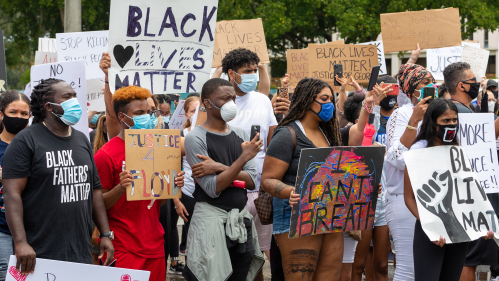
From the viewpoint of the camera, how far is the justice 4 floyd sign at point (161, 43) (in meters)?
4.54

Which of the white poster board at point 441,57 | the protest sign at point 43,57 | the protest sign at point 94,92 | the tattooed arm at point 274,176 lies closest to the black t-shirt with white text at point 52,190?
the tattooed arm at point 274,176

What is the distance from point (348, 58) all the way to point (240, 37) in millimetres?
1485

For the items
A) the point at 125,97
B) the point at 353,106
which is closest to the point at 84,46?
the point at 353,106

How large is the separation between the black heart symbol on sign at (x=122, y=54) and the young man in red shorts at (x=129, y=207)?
780 mm

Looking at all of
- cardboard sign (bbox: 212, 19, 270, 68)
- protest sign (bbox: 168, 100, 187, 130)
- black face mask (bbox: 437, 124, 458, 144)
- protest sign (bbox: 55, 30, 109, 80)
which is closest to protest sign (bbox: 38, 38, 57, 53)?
protest sign (bbox: 55, 30, 109, 80)

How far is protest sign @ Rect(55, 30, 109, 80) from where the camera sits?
781 cm

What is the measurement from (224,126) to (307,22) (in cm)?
2071

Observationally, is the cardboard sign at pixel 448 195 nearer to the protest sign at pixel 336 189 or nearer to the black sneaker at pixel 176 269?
the protest sign at pixel 336 189

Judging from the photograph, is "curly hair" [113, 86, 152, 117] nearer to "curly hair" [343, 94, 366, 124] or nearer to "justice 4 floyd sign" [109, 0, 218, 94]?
"justice 4 floyd sign" [109, 0, 218, 94]

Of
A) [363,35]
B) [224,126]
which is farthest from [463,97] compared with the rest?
[363,35]

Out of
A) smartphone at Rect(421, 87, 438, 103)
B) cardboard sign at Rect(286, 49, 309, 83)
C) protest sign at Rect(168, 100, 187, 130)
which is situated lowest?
protest sign at Rect(168, 100, 187, 130)

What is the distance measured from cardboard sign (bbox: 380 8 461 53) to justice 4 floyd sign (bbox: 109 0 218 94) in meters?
3.81

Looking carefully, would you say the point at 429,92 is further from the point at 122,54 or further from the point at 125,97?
the point at 122,54

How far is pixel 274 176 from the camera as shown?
3.55 meters
